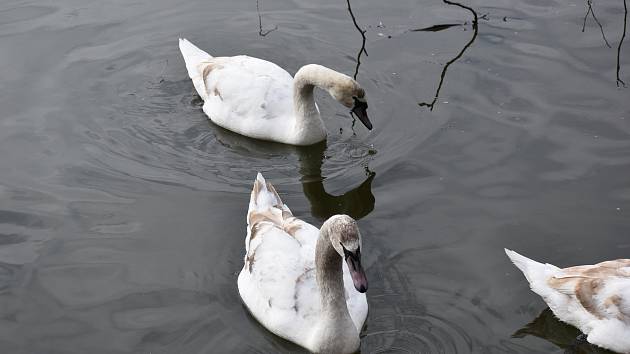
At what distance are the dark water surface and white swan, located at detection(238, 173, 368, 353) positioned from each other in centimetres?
19

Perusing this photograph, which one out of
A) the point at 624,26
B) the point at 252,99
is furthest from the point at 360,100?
the point at 624,26

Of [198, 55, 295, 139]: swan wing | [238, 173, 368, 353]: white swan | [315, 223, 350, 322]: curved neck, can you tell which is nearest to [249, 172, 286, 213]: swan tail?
[238, 173, 368, 353]: white swan

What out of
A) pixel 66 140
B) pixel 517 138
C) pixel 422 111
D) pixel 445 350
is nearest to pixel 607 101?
pixel 517 138

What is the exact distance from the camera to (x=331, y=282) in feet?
27.8

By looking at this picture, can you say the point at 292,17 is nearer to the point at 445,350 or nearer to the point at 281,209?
the point at 281,209

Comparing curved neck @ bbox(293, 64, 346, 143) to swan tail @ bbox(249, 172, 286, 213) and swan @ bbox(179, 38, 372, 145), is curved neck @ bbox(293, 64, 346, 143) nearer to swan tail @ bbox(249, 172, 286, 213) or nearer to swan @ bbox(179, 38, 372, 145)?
swan @ bbox(179, 38, 372, 145)

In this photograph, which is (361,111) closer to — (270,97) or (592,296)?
(270,97)

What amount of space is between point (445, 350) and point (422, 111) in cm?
432

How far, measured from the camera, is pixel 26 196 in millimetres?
10977

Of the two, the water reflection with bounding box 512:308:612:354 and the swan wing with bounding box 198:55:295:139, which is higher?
the swan wing with bounding box 198:55:295:139

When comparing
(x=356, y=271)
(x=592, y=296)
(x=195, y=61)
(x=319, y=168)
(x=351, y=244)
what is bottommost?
(x=319, y=168)

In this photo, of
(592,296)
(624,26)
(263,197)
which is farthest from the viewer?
(624,26)

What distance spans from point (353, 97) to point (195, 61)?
2607mm

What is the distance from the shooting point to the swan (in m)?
11.7
